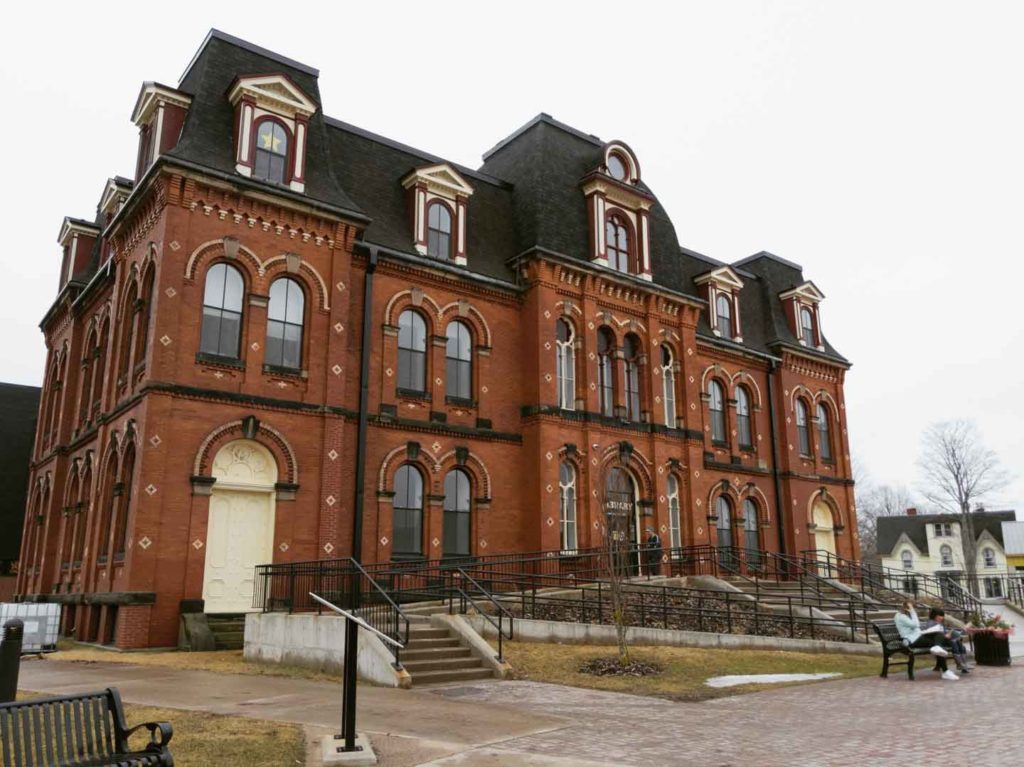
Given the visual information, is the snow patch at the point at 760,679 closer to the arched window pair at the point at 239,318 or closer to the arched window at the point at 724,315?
the arched window pair at the point at 239,318

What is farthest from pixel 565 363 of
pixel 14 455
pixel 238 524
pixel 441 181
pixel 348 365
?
pixel 14 455

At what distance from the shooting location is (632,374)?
89.5 ft

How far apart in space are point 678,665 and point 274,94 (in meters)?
16.4

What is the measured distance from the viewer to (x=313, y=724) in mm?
9102

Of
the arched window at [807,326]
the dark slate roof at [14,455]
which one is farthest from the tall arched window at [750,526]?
the dark slate roof at [14,455]

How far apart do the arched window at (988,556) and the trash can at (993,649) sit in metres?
65.1

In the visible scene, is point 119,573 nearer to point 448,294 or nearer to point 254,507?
point 254,507

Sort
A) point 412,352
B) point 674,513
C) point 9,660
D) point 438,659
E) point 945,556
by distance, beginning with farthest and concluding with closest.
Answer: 1. point 945,556
2. point 674,513
3. point 412,352
4. point 438,659
5. point 9,660

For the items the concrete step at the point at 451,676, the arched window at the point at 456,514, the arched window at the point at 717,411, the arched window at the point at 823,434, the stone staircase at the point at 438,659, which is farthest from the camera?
the arched window at the point at 823,434

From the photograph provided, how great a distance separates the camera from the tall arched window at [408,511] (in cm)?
2142

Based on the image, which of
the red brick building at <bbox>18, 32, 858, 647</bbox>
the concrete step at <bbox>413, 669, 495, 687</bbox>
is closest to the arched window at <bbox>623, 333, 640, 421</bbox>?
the red brick building at <bbox>18, 32, 858, 647</bbox>

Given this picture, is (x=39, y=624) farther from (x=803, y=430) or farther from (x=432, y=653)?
(x=803, y=430)

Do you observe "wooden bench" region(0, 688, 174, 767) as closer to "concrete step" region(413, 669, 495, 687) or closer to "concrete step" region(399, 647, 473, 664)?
"concrete step" region(413, 669, 495, 687)

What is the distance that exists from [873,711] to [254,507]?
539 inches
